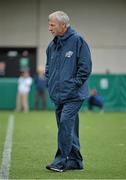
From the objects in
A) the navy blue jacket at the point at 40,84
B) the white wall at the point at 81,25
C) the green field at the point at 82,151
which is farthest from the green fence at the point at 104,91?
the green field at the point at 82,151

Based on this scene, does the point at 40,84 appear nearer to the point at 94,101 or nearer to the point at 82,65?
the point at 94,101

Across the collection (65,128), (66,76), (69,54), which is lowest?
(65,128)

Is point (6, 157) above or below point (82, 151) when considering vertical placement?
above

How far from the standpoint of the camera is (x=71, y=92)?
8.40 meters

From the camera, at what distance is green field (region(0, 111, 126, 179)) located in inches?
328

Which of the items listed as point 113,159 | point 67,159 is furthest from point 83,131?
point 67,159

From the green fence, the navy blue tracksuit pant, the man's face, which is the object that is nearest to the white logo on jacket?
the man's face

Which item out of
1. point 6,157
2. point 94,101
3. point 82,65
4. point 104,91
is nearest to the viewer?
point 82,65

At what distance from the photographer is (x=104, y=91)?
29.2 meters

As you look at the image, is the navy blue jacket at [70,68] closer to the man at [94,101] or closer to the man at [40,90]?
the man at [94,101]

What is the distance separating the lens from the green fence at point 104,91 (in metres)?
28.8

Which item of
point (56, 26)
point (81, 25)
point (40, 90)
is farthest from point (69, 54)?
point (81, 25)

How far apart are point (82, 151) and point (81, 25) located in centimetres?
Answer: 2441

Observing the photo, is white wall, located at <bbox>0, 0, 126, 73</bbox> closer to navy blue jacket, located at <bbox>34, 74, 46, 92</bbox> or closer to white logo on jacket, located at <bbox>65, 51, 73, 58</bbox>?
navy blue jacket, located at <bbox>34, 74, 46, 92</bbox>
